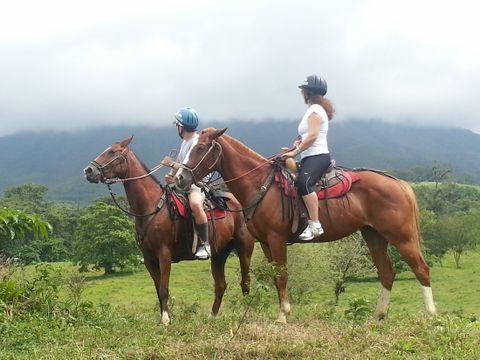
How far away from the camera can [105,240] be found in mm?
56500

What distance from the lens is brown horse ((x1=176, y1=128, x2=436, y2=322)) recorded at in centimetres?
860

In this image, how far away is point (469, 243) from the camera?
6925 centimetres

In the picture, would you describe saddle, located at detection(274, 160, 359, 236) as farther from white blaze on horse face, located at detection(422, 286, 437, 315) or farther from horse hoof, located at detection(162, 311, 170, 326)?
horse hoof, located at detection(162, 311, 170, 326)

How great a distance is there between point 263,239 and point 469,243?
67.4m

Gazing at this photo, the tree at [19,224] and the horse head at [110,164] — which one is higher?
the horse head at [110,164]

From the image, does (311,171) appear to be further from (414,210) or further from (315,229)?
(414,210)

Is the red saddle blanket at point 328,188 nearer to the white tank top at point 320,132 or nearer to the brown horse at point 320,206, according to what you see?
the brown horse at point 320,206

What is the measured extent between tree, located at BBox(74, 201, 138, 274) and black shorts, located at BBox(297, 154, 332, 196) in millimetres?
50079

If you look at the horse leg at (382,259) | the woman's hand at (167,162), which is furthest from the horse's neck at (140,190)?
the horse leg at (382,259)

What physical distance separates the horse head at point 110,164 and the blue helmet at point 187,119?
0.97 meters

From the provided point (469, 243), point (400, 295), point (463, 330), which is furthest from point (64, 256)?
point (463, 330)

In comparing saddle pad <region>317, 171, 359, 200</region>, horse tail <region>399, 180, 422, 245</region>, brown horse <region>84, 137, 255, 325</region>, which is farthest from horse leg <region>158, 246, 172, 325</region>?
horse tail <region>399, 180, 422, 245</region>

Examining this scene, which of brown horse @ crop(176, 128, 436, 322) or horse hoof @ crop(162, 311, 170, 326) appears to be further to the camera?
horse hoof @ crop(162, 311, 170, 326)

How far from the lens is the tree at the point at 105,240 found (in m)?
57.2
